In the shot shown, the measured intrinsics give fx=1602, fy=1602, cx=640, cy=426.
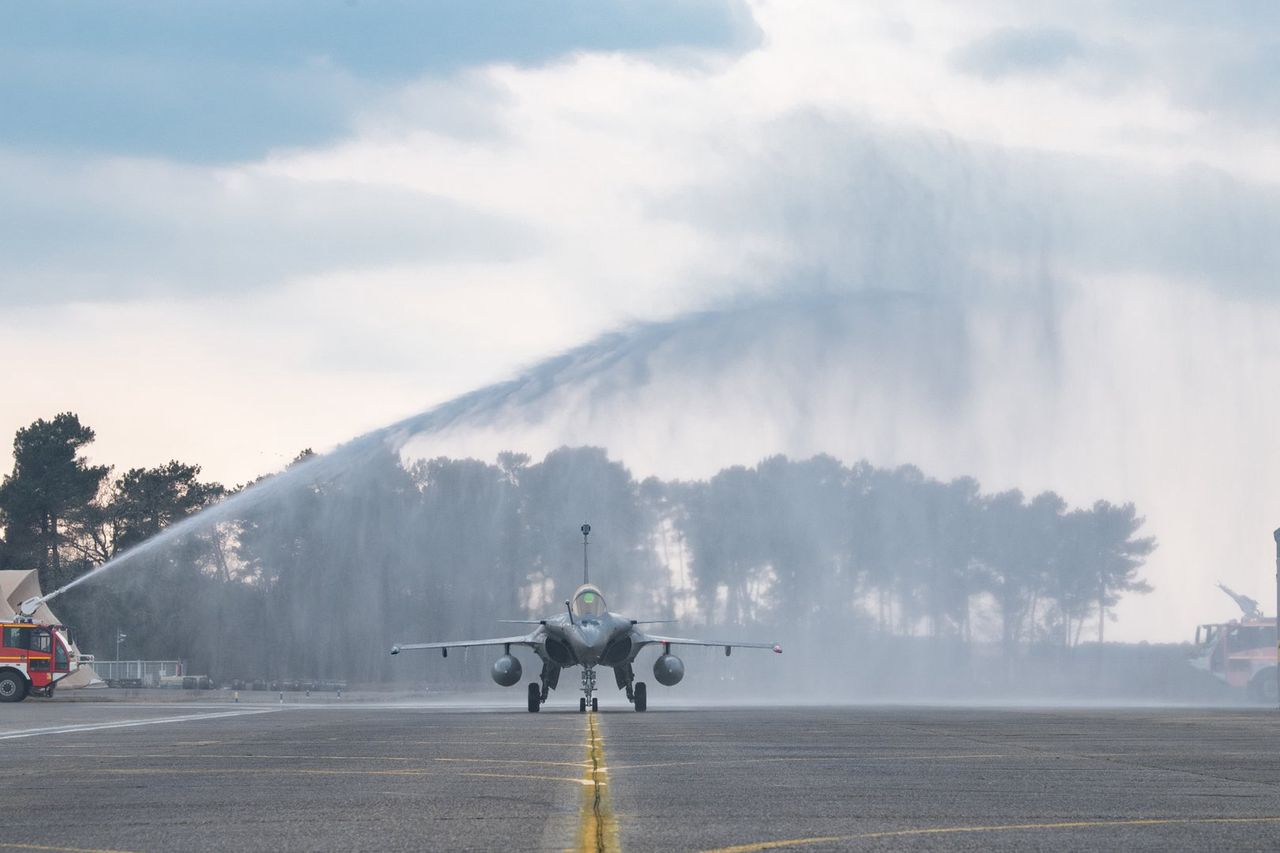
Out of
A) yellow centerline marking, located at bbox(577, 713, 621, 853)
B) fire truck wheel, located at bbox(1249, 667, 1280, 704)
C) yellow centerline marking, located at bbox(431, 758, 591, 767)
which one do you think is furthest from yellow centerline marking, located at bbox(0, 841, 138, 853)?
fire truck wheel, located at bbox(1249, 667, 1280, 704)

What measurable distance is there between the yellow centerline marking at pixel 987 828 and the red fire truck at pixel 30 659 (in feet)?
210

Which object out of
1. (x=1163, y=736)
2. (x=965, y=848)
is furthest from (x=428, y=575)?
(x=965, y=848)

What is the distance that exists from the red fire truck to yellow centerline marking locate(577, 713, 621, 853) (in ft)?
174

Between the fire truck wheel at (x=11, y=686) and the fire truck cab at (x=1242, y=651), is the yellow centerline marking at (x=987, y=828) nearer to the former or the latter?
the fire truck wheel at (x=11, y=686)

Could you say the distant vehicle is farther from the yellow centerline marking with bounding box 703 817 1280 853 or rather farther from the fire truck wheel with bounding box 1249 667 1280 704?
the yellow centerline marking with bounding box 703 817 1280 853

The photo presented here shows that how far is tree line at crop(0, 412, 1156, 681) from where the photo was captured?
3189 inches

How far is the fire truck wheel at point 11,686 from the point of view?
7000cm

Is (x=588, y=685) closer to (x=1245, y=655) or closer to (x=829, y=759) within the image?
(x=829, y=759)

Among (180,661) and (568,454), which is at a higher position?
(568,454)

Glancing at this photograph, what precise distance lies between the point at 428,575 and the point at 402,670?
19.6m

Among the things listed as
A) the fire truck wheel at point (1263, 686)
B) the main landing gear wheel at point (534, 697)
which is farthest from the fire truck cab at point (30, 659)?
the fire truck wheel at point (1263, 686)

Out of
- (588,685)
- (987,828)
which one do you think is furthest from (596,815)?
(588,685)

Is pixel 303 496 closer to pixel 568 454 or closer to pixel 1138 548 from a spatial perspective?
pixel 568 454

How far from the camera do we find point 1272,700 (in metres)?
79.2
